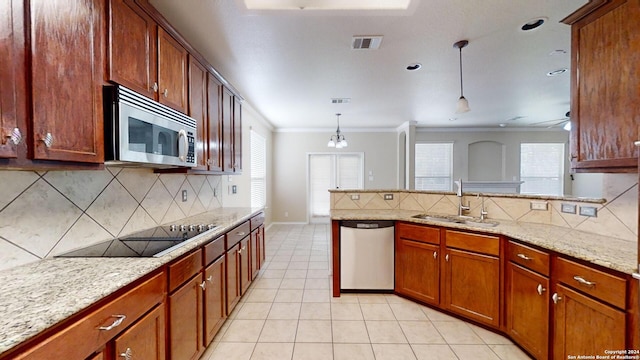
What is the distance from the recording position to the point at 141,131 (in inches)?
57.8

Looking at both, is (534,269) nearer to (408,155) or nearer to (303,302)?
(303,302)

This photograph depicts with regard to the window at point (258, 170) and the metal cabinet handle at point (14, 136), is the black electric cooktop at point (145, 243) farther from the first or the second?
the window at point (258, 170)

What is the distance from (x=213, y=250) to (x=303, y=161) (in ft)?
16.3

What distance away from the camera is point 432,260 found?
8.02ft

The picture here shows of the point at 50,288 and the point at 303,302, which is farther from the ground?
the point at 50,288

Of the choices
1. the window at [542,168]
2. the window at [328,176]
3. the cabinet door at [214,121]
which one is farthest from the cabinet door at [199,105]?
the window at [542,168]

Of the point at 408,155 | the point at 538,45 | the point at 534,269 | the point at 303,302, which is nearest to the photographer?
the point at 534,269

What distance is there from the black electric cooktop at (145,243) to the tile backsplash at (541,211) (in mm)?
1775

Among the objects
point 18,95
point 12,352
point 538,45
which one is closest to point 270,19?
point 18,95

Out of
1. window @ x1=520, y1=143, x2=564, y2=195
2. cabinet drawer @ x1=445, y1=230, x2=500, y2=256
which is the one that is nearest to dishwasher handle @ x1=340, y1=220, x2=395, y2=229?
cabinet drawer @ x1=445, y1=230, x2=500, y2=256

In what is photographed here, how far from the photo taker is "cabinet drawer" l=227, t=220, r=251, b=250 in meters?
2.23

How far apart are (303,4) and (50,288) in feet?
6.91

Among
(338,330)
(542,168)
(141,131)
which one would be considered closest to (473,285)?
(338,330)

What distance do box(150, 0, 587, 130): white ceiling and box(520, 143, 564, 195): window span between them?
2.43 meters
